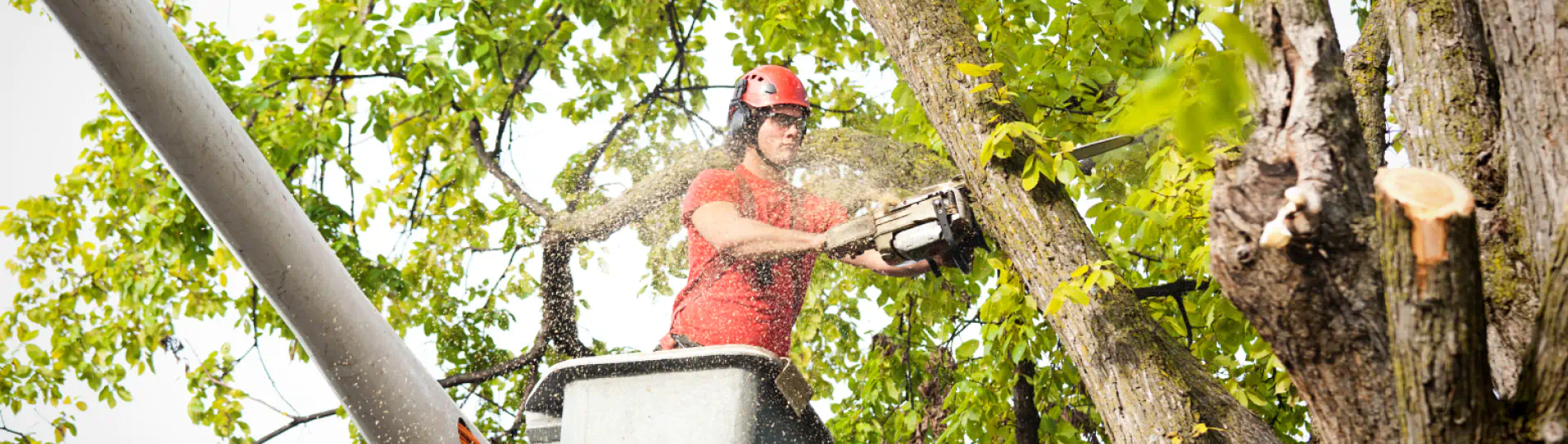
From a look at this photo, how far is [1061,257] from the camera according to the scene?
2.65 metres

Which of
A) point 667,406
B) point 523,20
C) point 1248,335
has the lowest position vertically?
point 1248,335

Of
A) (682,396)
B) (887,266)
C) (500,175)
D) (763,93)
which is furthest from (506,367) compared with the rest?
(682,396)

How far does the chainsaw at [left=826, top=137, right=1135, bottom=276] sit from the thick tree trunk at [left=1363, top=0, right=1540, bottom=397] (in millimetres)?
1037

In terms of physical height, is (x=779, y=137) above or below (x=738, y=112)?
below

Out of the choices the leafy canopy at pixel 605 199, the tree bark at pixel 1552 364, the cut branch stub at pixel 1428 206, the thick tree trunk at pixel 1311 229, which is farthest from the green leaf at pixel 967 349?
the cut branch stub at pixel 1428 206

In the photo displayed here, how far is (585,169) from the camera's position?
22.7 ft

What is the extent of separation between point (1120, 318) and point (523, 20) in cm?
445

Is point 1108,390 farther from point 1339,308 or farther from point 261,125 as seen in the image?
point 261,125

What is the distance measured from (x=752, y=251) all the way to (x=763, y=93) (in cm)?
88

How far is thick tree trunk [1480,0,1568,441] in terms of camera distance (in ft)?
4.88

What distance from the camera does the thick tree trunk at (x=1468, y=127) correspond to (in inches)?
78.3

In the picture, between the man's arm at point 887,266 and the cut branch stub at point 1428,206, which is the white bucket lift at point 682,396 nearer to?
the man's arm at point 887,266

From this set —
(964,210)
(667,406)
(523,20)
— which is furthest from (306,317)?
(523,20)

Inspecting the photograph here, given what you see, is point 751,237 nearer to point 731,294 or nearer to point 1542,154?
point 731,294
